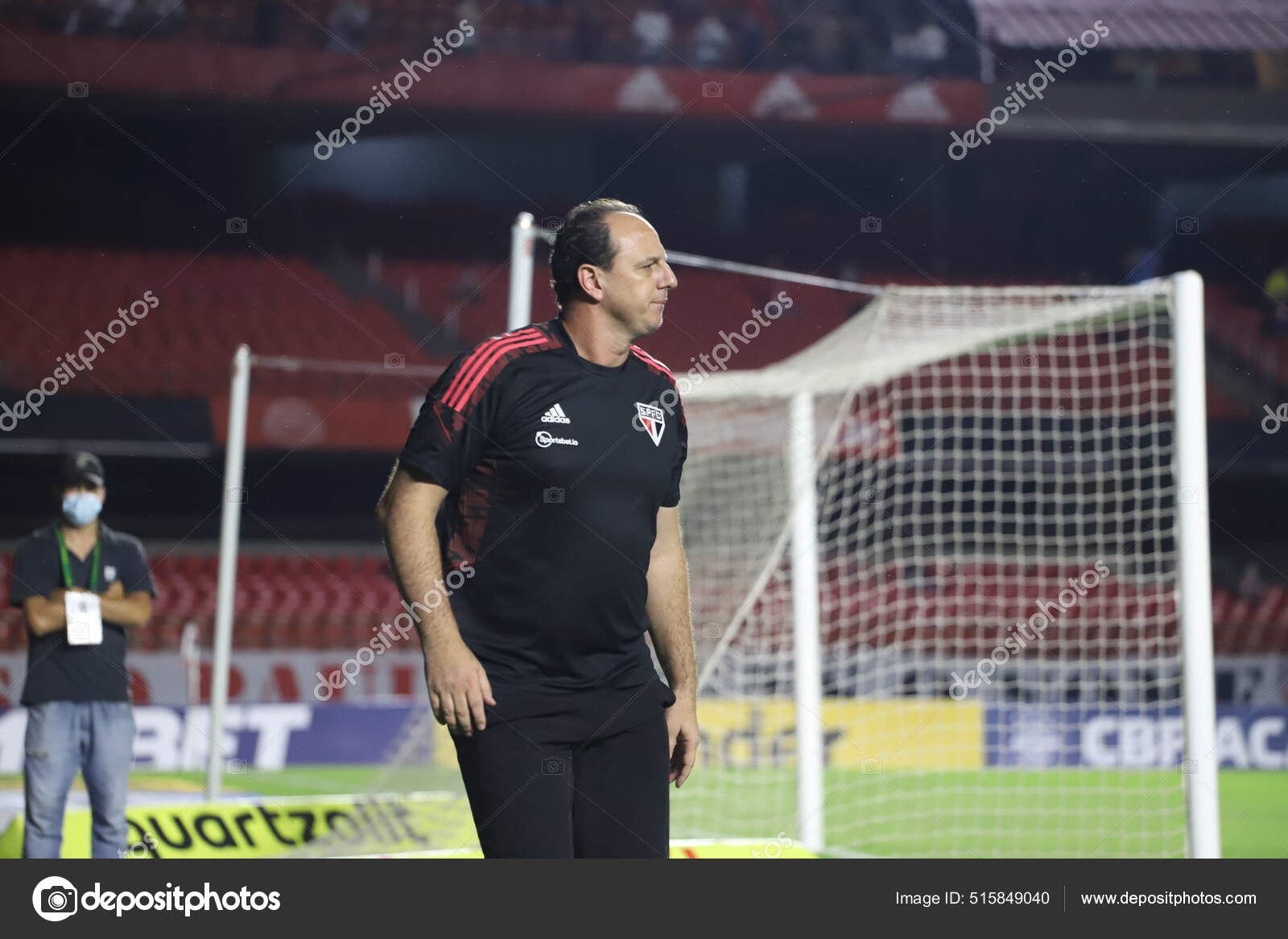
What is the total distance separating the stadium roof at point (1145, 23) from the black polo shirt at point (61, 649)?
1622cm

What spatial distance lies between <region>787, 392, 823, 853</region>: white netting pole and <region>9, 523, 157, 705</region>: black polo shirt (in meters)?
2.94

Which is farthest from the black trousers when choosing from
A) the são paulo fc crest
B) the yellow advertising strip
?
the yellow advertising strip

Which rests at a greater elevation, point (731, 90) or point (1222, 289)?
point (731, 90)

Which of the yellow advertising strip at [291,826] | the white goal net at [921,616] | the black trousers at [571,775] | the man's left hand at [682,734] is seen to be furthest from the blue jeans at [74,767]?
the black trousers at [571,775]

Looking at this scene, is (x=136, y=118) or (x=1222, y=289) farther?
(x=1222, y=289)

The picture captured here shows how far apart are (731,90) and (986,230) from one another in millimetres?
4780

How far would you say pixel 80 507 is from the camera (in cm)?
580

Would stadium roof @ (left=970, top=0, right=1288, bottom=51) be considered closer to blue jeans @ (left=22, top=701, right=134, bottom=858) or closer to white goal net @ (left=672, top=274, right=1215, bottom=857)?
white goal net @ (left=672, top=274, right=1215, bottom=857)

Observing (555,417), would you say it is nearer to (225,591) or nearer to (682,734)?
(682,734)

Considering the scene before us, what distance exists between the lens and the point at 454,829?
22.3 feet

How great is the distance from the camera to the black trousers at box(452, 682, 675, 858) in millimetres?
2869
